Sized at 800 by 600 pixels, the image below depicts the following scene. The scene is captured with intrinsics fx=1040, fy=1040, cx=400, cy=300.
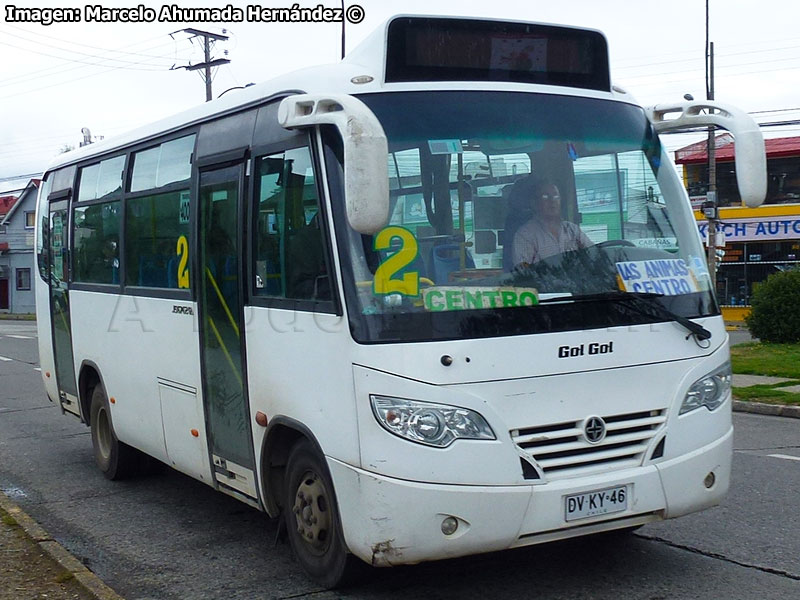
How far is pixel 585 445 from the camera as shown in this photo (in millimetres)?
4867

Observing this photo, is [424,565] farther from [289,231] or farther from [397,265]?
[289,231]

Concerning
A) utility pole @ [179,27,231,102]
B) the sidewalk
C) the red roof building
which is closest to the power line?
utility pole @ [179,27,231,102]

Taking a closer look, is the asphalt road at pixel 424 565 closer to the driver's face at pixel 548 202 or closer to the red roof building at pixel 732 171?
the driver's face at pixel 548 202

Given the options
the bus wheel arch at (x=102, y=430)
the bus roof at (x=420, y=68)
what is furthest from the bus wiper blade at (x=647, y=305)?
the bus wheel arch at (x=102, y=430)

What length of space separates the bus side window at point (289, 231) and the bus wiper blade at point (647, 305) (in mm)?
1295

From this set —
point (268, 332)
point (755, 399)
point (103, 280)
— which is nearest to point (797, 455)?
point (755, 399)

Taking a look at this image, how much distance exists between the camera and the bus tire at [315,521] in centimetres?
518

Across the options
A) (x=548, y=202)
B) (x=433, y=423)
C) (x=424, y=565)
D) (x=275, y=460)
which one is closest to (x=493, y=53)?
(x=548, y=202)

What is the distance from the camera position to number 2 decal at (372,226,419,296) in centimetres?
486

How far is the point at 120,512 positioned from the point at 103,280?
2069 mm

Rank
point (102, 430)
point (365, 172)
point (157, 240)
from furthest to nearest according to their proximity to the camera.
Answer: point (102, 430), point (157, 240), point (365, 172)

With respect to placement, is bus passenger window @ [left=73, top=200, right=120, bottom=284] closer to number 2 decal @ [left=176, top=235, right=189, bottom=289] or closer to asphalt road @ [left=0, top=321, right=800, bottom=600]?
number 2 decal @ [left=176, top=235, right=189, bottom=289]

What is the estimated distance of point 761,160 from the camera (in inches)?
217

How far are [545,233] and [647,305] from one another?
0.63 m
